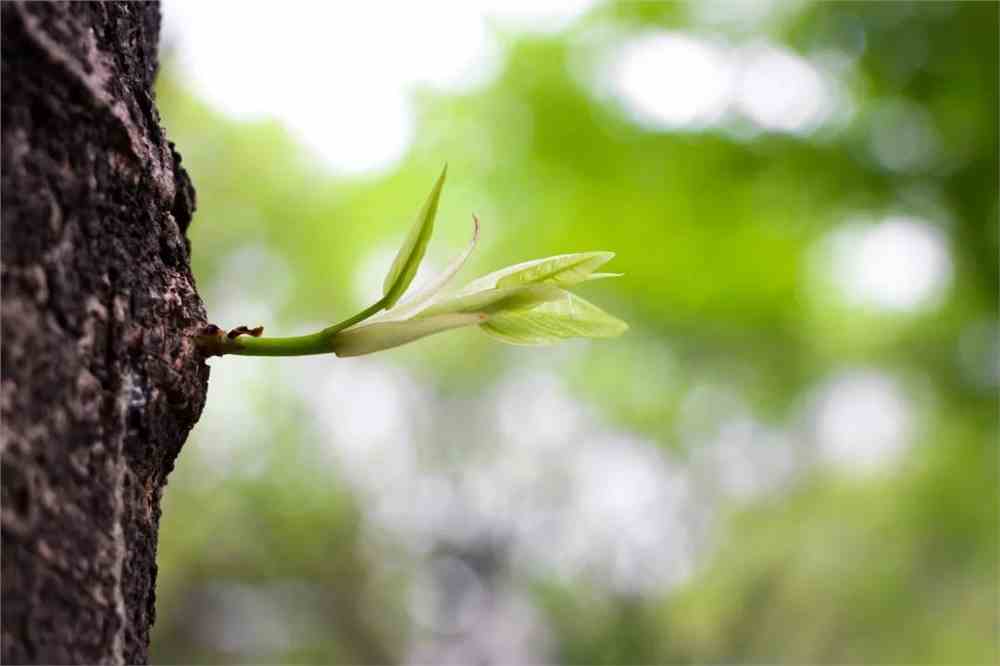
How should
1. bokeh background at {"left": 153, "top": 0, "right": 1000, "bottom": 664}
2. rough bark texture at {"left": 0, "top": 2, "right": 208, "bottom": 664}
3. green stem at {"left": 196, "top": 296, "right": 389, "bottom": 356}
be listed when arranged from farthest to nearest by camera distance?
1. bokeh background at {"left": 153, "top": 0, "right": 1000, "bottom": 664}
2. green stem at {"left": 196, "top": 296, "right": 389, "bottom": 356}
3. rough bark texture at {"left": 0, "top": 2, "right": 208, "bottom": 664}

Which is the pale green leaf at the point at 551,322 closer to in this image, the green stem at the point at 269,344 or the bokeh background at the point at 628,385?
the green stem at the point at 269,344

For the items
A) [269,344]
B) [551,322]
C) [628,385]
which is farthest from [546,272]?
[628,385]

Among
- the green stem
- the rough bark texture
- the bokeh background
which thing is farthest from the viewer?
the bokeh background

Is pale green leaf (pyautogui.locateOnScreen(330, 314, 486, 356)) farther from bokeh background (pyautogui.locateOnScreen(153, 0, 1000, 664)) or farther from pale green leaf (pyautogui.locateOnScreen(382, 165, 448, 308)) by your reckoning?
bokeh background (pyautogui.locateOnScreen(153, 0, 1000, 664))

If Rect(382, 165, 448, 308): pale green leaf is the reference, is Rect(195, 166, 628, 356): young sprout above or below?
below

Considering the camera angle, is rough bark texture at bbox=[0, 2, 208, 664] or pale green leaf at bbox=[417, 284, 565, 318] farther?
pale green leaf at bbox=[417, 284, 565, 318]

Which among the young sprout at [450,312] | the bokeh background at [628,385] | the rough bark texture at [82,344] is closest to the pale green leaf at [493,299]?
the young sprout at [450,312]

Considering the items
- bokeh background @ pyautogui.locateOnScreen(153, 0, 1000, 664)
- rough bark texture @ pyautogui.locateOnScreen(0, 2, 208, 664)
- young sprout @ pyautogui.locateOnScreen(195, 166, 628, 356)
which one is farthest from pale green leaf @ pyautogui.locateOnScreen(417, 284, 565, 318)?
bokeh background @ pyautogui.locateOnScreen(153, 0, 1000, 664)

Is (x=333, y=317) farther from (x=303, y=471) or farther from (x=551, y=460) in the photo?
(x=551, y=460)

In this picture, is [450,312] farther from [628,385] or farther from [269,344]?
[628,385]
